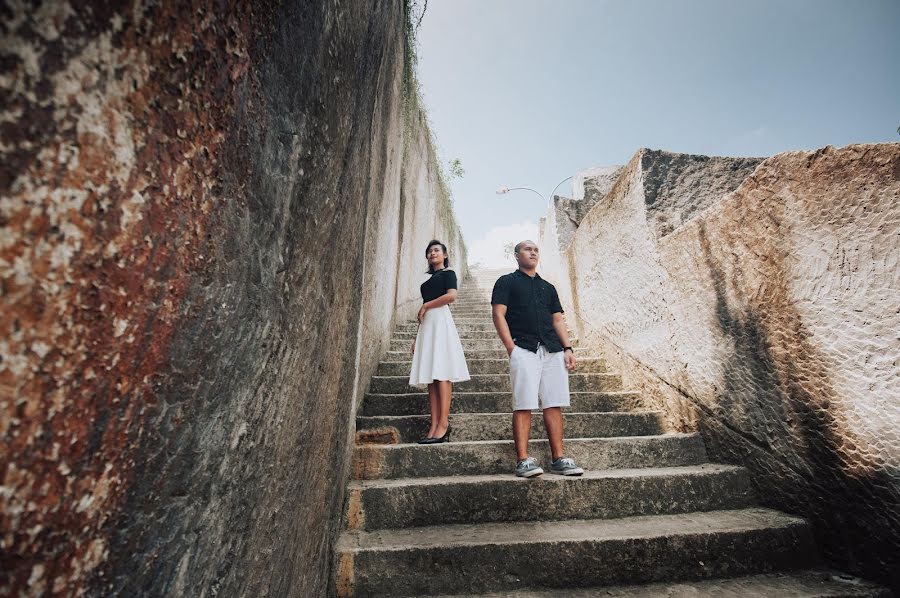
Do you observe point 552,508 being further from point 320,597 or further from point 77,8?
point 77,8

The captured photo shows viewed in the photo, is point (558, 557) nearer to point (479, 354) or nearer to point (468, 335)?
point (479, 354)

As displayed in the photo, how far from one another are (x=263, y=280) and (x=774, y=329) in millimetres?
2784

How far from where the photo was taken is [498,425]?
323 cm

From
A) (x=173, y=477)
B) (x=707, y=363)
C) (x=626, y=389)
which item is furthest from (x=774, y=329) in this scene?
(x=173, y=477)

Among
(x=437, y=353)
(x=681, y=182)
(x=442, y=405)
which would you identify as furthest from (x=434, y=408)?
(x=681, y=182)

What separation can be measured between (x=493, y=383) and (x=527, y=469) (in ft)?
4.51

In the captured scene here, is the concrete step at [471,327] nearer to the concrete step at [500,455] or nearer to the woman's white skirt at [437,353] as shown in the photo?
the woman's white skirt at [437,353]

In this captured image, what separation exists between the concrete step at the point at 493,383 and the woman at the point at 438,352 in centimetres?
62

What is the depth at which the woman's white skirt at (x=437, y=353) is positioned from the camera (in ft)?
10.1

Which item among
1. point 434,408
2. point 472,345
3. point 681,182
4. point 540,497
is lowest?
point 540,497

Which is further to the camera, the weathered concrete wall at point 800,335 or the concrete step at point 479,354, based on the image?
the concrete step at point 479,354

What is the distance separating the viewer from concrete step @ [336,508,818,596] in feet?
6.76

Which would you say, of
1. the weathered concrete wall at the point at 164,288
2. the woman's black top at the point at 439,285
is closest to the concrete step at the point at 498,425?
the woman's black top at the point at 439,285

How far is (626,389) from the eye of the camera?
3914 mm
